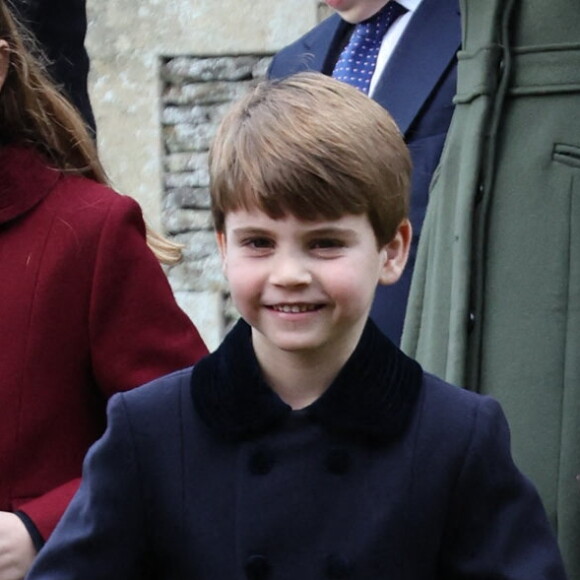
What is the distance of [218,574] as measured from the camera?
8.84 ft

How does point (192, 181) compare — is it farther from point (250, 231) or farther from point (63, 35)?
point (250, 231)

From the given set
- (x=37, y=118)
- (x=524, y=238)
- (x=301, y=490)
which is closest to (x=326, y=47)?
(x=524, y=238)

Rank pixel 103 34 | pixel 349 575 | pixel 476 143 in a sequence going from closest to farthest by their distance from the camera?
1. pixel 349 575
2. pixel 476 143
3. pixel 103 34

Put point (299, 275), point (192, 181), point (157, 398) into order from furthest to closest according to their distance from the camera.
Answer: point (192, 181)
point (157, 398)
point (299, 275)

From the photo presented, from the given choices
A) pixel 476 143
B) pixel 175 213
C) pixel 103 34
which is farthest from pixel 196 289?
pixel 476 143

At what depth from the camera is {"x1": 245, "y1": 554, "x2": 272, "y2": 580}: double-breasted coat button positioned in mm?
2664

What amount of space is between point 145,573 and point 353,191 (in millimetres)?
594

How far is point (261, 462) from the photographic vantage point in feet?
8.84

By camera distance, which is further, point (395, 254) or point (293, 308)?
point (395, 254)

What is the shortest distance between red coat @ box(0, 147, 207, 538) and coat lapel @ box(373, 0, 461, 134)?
3.27 feet

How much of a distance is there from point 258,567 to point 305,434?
187 millimetres

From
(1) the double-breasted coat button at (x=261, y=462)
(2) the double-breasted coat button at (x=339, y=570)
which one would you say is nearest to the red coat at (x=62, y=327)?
(1) the double-breasted coat button at (x=261, y=462)

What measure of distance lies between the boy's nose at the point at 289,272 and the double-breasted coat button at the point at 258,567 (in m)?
0.36

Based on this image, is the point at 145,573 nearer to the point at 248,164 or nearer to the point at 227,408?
the point at 227,408
